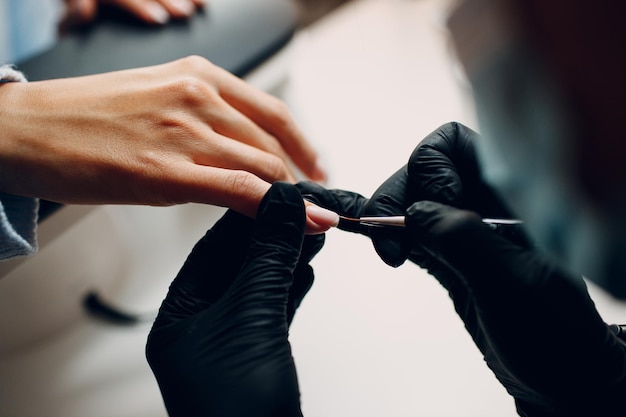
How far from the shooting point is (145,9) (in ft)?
1.99

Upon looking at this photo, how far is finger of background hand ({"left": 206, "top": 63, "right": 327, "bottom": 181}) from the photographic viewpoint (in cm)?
54

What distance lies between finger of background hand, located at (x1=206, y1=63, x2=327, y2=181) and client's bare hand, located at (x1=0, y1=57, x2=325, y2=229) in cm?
2

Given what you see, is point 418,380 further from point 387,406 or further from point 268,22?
point 268,22

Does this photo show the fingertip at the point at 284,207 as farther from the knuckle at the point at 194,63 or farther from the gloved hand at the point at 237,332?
the knuckle at the point at 194,63

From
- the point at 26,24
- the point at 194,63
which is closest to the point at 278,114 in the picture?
the point at 194,63

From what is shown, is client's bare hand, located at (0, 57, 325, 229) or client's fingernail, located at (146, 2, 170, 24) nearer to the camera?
client's bare hand, located at (0, 57, 325, 229)

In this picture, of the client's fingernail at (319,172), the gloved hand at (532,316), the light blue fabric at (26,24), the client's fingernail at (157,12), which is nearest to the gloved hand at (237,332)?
the gloved hand at (532,316)

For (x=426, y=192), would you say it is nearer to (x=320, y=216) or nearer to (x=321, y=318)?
(x=320, y=216)

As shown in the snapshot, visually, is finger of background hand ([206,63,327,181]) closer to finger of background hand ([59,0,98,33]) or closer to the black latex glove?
the black latex glove

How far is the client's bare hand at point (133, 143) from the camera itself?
439 mm

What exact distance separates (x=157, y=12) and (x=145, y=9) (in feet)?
0.05

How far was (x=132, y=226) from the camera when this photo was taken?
24.5 inches

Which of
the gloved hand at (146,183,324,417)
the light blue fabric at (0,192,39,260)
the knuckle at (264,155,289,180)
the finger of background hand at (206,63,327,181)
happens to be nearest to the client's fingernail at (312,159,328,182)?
the finger of background hand at (206,63,327,181)

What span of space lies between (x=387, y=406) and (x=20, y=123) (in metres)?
0.47
